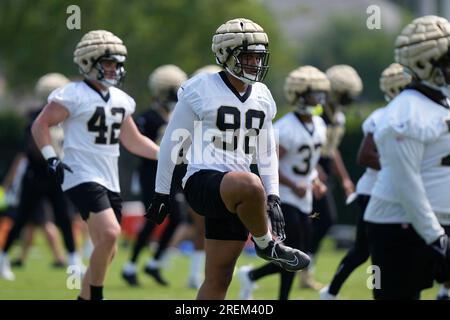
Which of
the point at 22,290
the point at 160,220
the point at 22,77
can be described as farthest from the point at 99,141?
the point at 22,77

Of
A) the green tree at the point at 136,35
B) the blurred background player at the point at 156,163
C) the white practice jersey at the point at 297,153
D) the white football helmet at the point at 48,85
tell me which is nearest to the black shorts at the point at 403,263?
the white practice jersey at the point at 297,153

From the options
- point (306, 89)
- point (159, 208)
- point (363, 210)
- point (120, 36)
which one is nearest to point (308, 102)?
point (306, 89)

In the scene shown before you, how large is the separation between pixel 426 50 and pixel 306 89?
3.79 m

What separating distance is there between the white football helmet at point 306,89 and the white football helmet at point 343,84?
1425mm

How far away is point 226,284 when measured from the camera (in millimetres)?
6285

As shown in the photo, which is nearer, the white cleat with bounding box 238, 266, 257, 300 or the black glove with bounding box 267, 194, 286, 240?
the black glove with bounding box 267, 194, 286, 240

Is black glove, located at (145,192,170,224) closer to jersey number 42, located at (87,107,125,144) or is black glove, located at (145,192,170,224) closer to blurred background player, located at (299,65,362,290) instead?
jersey number 42, located at (87,107,125,144)

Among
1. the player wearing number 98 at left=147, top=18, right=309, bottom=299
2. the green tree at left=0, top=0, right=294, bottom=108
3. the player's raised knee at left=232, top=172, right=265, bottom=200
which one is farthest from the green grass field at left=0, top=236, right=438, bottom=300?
the green tree at left=0, top=0, right=294, bottom=108

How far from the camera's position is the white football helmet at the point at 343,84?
10.9 metres

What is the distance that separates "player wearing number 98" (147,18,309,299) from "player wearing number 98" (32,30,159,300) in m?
1.53

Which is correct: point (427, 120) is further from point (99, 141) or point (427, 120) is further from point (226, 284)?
point (99, 141)

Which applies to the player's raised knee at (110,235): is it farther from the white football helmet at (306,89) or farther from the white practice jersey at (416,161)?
the white practice jersey at (416,161)

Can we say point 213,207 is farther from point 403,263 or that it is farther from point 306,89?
point 306,89

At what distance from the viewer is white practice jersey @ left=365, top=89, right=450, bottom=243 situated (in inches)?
215
